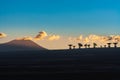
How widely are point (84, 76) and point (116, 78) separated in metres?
7.28

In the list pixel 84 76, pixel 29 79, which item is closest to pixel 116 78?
pixel 84 76

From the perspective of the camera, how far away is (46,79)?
243 ft

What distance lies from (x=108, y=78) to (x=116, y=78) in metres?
1.25

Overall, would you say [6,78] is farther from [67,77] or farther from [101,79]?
[101,79]

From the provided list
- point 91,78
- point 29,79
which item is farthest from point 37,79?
point 91,78

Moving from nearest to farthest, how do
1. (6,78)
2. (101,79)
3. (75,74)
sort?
(101,79)
(6,78)
(75,74)

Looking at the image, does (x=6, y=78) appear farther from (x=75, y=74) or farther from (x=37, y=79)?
(x=75, y=74)

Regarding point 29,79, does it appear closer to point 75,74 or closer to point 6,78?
point 6,78

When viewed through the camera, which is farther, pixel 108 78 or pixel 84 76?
pixel 84 76

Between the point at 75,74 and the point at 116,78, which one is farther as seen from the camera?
the point at 75,74

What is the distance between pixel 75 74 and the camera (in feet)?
267

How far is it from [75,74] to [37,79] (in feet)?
31.2

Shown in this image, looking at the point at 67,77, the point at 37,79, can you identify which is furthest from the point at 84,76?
the point at 37,79

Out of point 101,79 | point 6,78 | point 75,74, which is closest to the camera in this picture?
point 101,79
